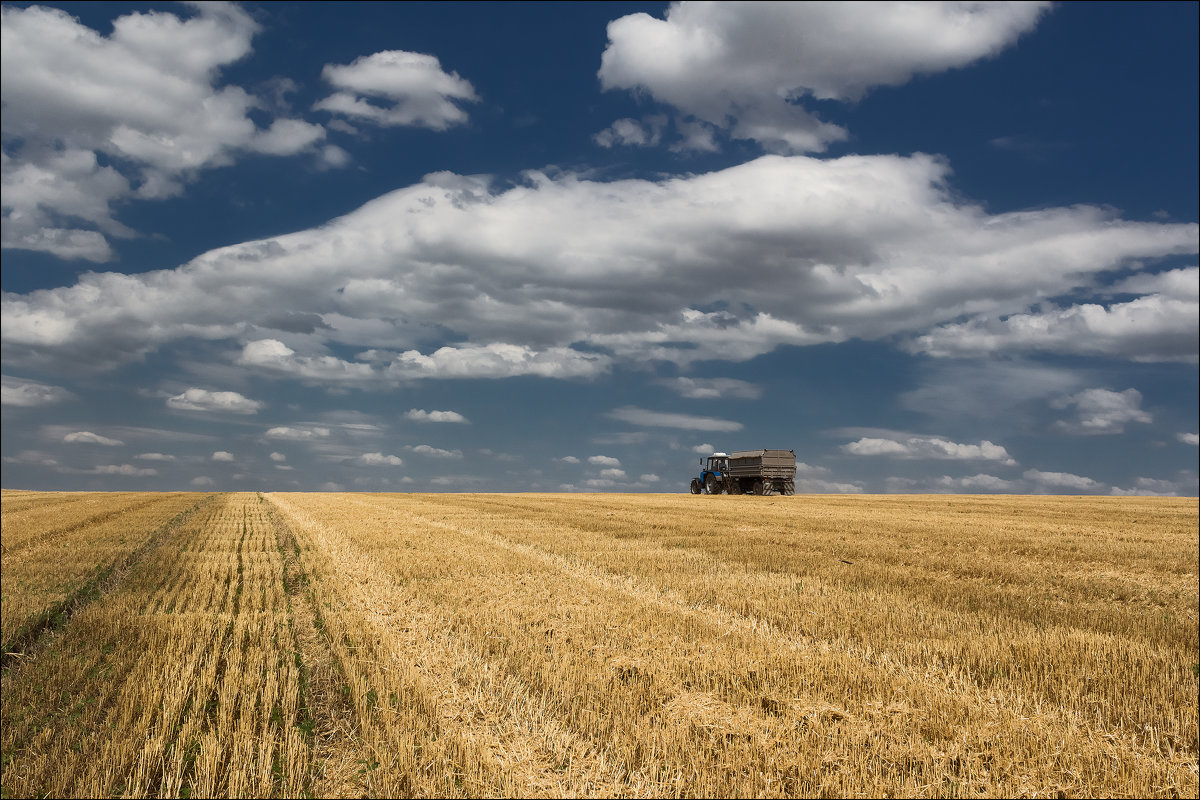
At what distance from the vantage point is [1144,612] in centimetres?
1187

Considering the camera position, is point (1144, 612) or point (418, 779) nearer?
point (418, 779)

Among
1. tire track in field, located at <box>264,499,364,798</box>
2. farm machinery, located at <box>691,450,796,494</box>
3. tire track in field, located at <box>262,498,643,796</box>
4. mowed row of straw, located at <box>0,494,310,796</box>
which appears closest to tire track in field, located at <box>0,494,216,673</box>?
mowed row of straw, located at <box>0,494,310,796</box>

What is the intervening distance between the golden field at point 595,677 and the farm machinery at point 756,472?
3839cm

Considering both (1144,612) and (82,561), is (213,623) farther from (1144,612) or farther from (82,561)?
(1144,612)

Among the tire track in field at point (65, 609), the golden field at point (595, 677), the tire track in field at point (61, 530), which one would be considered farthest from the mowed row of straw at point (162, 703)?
the tire track in field at point (61, 530)

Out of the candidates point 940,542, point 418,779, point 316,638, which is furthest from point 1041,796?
point 940,542

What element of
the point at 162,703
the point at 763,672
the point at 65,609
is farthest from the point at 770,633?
the point at 65,609

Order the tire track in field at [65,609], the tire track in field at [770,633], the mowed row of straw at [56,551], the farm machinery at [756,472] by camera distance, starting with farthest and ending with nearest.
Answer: the farm machinery at [756,472] → the mowed row of straw at [56,551] → the tire track in field at [65,609] → the tire track in field at [770,633]

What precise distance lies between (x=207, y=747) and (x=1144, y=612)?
12.9 m

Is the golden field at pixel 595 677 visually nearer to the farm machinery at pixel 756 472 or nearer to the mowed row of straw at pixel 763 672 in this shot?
the mowed row of straw at pixel 763 672

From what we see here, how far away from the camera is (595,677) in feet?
24.0

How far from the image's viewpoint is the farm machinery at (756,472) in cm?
5447

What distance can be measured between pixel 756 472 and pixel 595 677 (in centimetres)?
4875

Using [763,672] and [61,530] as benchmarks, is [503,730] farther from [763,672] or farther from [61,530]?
[61,530]
